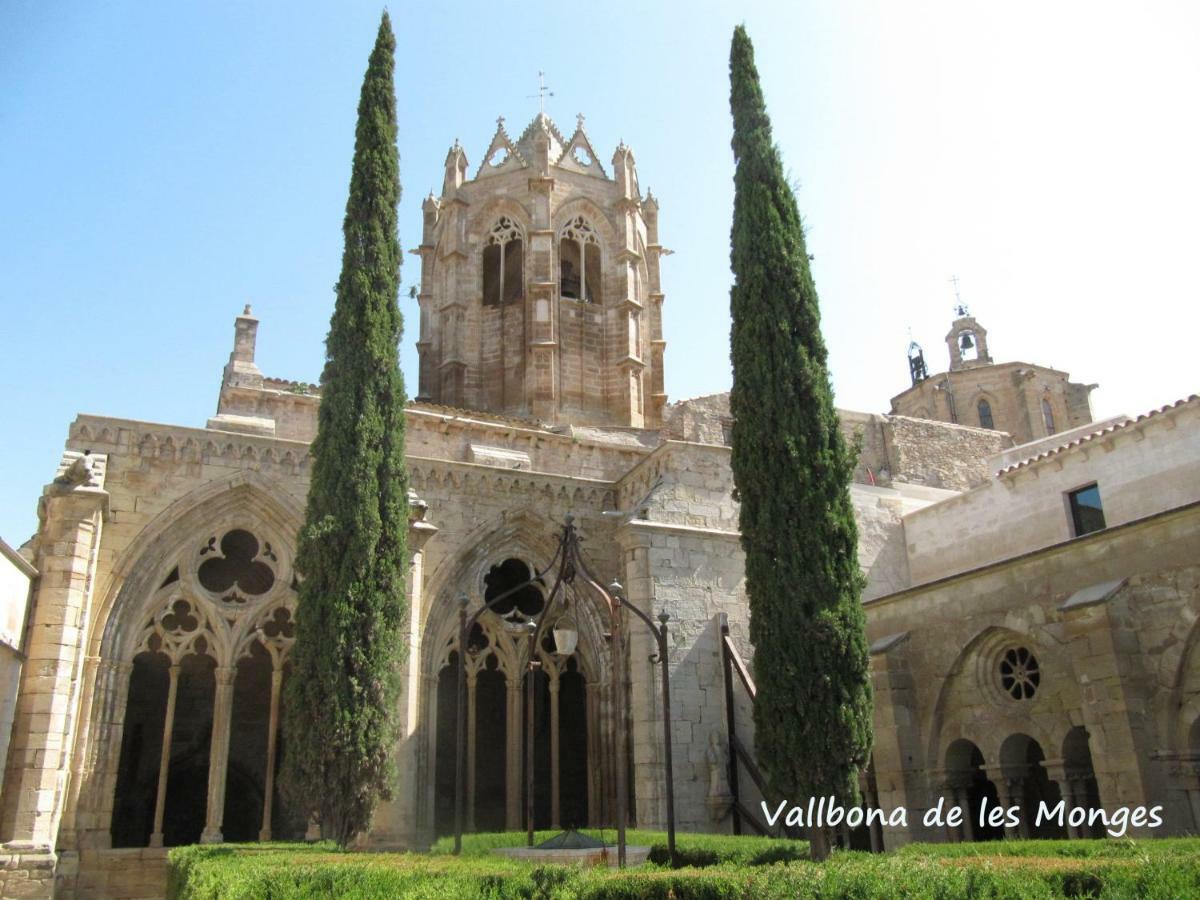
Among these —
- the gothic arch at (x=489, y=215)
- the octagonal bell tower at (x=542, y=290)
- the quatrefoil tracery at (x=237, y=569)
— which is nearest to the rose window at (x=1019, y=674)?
the quatrefoil tracery at (x=237, y=569)

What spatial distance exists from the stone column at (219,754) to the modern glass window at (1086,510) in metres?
12.6

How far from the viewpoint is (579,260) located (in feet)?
80.7

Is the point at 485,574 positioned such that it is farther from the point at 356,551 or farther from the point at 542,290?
the point at 542,290

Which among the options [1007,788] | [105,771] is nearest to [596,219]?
[105,771]

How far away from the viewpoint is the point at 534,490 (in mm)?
15531

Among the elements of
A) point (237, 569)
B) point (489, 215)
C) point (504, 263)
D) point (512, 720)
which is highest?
point (489, 215)

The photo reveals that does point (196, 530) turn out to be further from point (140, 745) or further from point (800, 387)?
point (800, 387)

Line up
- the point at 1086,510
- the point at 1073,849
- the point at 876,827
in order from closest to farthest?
the point at 1073,849 < the point at 876,827 < the point at 1086,510

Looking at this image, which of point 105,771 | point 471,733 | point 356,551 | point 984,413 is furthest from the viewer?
point 984,413

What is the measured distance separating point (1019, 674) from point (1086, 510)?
15.7 feet

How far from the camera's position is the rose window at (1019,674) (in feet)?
37.7

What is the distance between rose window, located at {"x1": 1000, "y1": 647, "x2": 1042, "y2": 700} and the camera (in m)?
11.5

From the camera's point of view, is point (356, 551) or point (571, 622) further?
point (571, 622)

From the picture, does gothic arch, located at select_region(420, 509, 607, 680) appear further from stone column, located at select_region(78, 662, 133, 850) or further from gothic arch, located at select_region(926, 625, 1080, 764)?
gothic arch, located at select_region(926, 625, 1080, 764)
